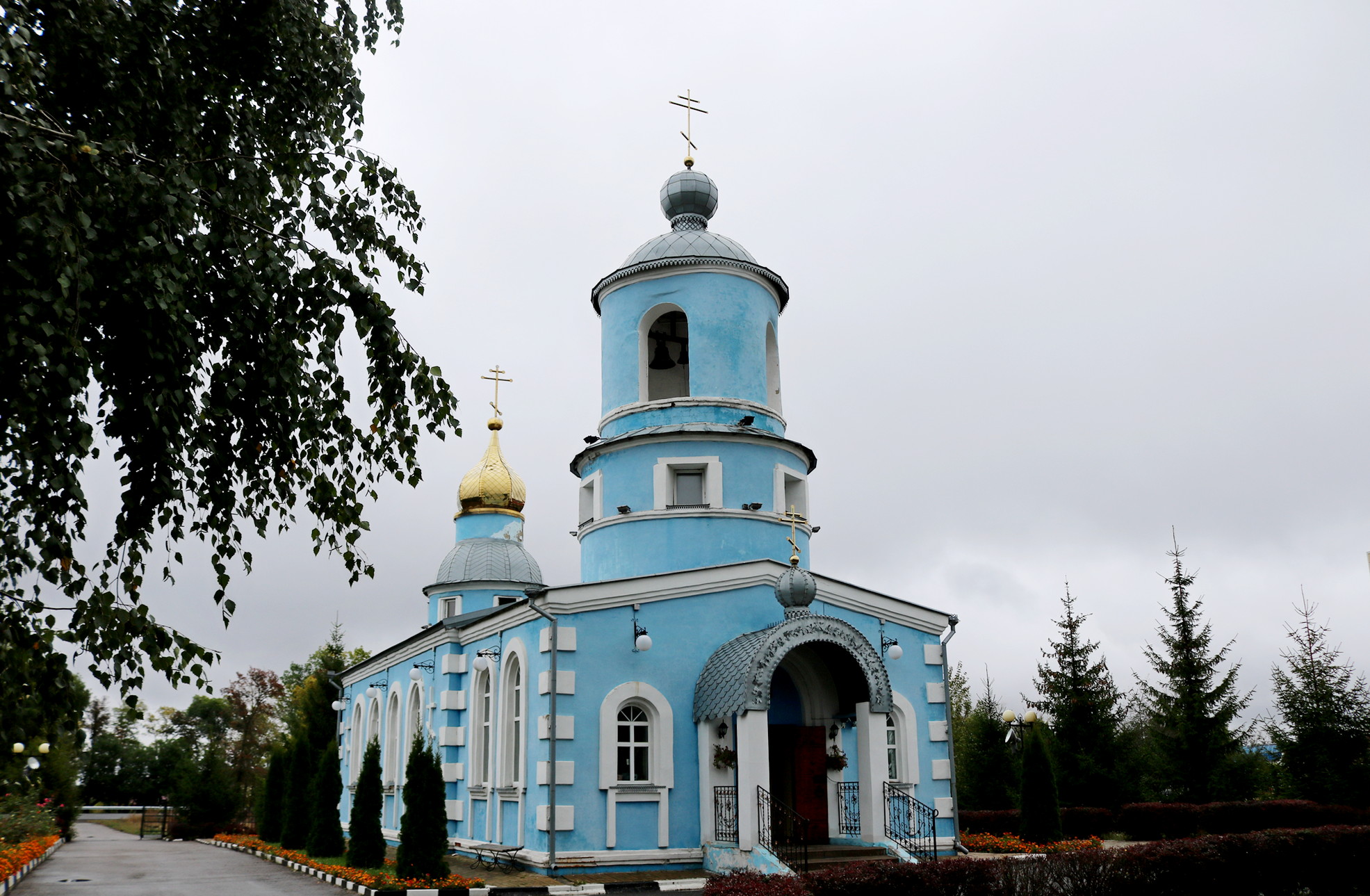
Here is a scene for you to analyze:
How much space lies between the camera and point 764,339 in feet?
60.5

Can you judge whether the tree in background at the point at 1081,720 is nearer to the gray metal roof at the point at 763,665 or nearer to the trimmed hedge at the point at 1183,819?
the trimmed hedge at the point at 1183,819

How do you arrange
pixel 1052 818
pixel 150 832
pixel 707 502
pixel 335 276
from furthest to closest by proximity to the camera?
pixel 150 832 < pixel 1052 818 < pixel 707 502 < pixel 335 276

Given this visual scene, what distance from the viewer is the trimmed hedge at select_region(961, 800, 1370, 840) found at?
65.5ft

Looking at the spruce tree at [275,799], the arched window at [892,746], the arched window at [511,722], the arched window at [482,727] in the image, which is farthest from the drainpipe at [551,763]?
the spruce tree at [275,799]

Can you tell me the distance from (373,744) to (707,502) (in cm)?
673

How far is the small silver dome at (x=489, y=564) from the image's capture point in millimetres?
26516

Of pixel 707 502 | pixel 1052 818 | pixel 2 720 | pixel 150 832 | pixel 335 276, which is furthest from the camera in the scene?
pixel 150 832

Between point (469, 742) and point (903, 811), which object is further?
point (469, 742)

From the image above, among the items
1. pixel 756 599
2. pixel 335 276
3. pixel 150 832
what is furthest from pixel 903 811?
pixel 150 832

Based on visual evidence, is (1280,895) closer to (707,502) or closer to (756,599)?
(756,599)

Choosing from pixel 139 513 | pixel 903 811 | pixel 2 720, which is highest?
pixel 139 513

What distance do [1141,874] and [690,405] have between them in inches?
368

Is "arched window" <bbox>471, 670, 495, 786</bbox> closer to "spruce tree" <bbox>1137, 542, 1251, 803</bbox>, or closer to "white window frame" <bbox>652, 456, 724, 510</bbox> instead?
"white window frame" <bbox>652, 456, 724, 510</bbox>

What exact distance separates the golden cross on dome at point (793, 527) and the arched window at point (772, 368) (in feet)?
6.52
